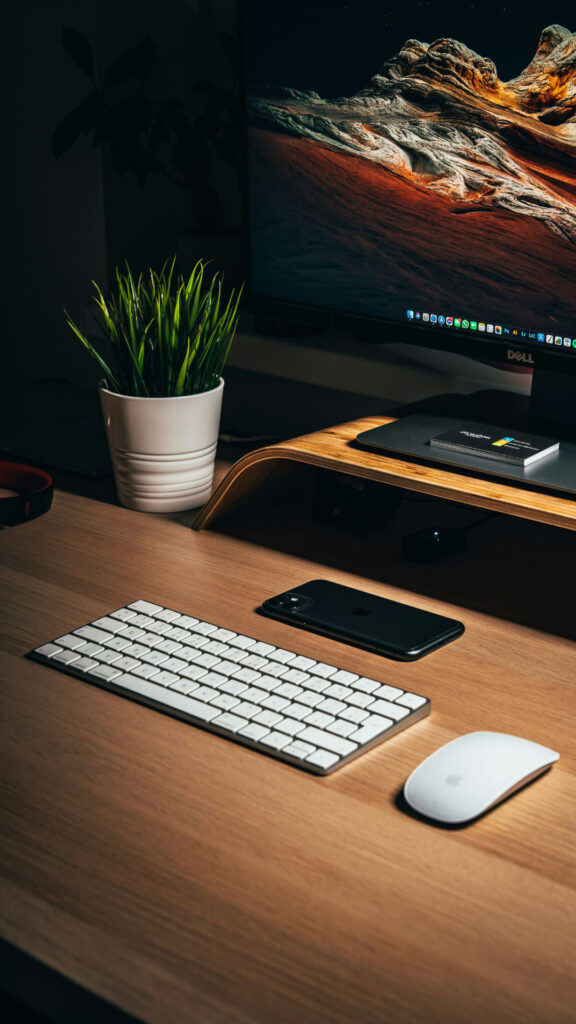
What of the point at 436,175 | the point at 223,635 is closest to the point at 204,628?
the point at 223,635

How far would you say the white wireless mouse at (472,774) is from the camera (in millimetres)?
647

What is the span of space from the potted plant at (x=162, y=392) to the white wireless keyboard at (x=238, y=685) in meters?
0.27

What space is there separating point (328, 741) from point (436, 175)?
0.59m

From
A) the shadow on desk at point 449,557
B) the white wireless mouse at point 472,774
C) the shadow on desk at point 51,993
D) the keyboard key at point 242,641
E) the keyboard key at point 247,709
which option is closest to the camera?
the shadow on desk at point 51,993

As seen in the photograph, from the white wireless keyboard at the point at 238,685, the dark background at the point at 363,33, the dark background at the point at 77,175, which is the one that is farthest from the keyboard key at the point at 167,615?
the dark background at the point at 77,175

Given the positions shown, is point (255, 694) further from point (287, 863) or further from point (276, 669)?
point (287, 863)

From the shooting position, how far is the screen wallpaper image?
3.05 feet

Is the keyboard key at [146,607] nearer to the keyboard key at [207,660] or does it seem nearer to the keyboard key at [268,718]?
the keyboard key at [207,660]

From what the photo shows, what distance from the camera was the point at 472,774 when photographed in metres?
0.67

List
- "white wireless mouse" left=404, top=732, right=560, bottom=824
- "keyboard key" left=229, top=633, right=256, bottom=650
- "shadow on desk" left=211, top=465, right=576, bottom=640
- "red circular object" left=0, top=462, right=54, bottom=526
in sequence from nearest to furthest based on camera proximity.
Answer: "white wireless mouse" left=404, top=732, right=560, bottom=824 → "keyboard key" left=229, top=633, right=256, bottom=650 → "shadow on desk" left=211, top=465, right=576, bottom=640 → "red circular object" left=0, top=462, right=54, bottom=526

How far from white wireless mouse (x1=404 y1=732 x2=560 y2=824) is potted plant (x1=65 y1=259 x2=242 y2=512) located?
549 mm

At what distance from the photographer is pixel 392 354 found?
1.34m

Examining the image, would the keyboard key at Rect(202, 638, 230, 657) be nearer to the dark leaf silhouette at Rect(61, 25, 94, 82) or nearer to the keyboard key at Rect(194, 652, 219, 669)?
the keyboard key at Rect(194, 652, 219, 669)

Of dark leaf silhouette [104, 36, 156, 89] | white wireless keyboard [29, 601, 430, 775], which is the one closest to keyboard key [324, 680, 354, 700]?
white wireless keyboard [29, 601, 430, 775]
